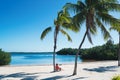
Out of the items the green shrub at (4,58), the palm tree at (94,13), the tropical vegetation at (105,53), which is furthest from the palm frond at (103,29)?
the tropical vegetation at (105,53)

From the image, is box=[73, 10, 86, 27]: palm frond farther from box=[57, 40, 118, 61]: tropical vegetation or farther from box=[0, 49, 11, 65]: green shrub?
box=[57, 40, 118, 61]: tropical vegetation

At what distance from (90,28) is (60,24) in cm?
316

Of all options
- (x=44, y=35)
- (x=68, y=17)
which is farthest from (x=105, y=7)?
(x=44, y=35)

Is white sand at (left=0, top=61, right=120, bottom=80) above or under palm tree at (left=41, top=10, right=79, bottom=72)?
under

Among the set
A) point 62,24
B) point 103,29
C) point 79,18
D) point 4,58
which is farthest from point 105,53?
point 79,18

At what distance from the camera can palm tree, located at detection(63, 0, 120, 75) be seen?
18.5m

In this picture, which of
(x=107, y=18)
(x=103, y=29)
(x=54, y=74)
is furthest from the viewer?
(x=54, y=74)

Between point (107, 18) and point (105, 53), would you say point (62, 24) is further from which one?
point (105, 53)

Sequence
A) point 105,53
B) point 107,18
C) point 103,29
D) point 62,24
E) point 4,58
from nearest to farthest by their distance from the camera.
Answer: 1. point 107,18
2. point 103,29
3. point 62,24
4. point 4,58
5. point 105,53

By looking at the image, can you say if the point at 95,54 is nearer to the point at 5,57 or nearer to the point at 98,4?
the point at 5,57

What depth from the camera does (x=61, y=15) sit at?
2067 cm

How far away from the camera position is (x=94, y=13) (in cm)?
1892

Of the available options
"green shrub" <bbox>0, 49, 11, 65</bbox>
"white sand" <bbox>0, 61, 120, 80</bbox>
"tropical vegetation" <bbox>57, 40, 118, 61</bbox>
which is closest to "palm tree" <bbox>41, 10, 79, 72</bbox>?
"white sand" <bbox>0, 61, 120, 80</bbox>

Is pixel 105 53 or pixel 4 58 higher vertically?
pixel 105 53
